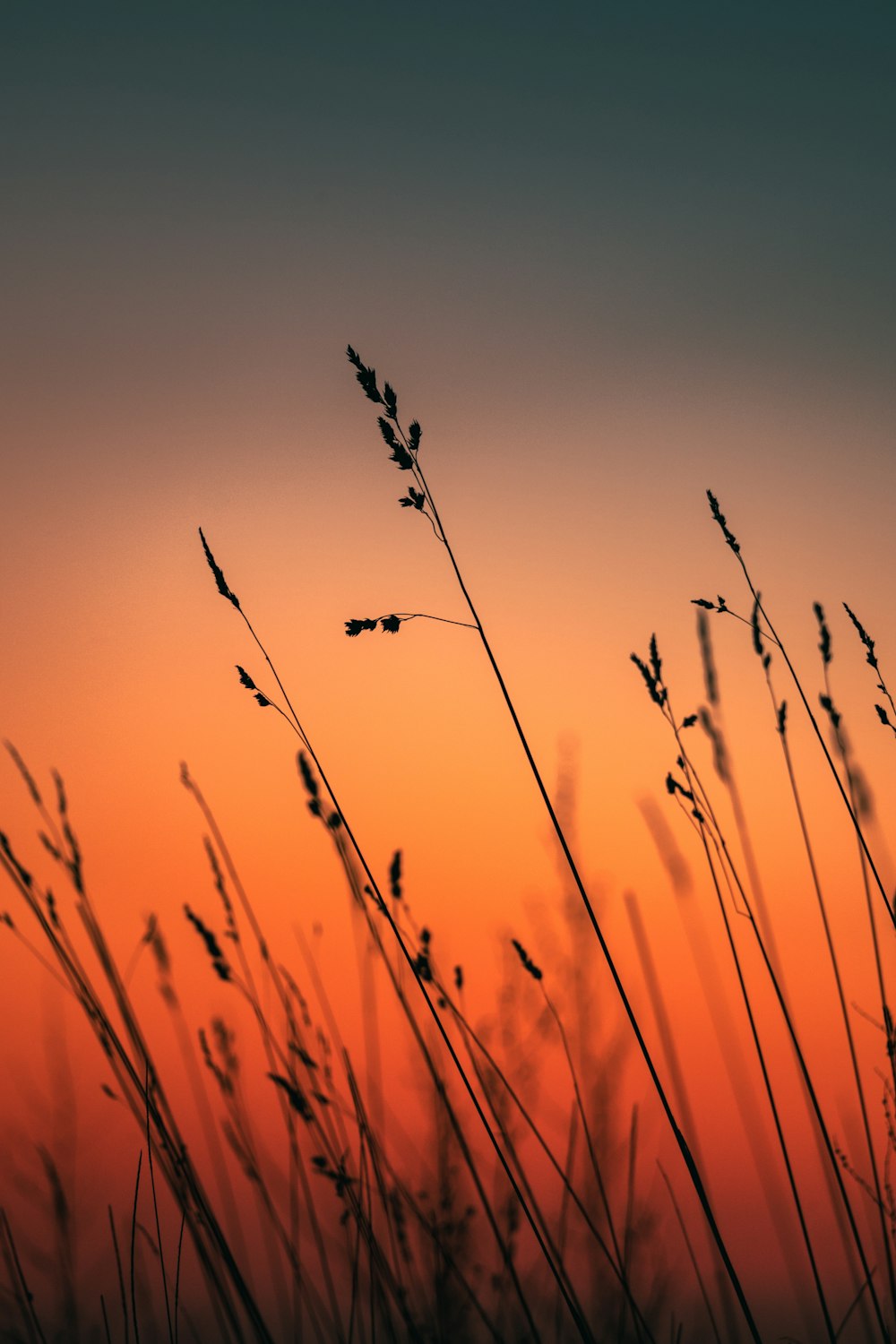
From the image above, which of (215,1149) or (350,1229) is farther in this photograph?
(215,1149)

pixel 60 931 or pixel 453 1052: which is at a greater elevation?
pixel 60 931

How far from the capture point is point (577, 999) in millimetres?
2889

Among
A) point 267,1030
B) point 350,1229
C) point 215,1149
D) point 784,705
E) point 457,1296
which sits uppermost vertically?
point 784,705

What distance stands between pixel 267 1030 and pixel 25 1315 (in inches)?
24.8

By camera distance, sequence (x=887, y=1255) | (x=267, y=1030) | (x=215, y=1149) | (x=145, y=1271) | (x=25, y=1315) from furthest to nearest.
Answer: (x=145, y=1271) → (x=215, y=1149) → (x=267, y=1030) → (x=25, y=1315) → (x=887, y=1255)

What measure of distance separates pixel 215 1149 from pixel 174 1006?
34 centimetres

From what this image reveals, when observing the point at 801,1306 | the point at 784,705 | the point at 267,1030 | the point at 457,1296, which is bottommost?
the point at 801,1306

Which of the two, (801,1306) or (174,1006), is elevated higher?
(174,1006)

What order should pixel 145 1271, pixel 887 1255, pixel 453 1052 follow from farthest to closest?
pixel 145 1271, pixel 887 1255, pixel 453 1052

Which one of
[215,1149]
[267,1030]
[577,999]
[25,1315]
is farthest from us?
[577,999]

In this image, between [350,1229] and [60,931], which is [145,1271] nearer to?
[350,1229]

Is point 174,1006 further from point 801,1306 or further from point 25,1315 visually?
point 801,1306

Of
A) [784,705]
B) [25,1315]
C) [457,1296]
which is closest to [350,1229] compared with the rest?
[457,1296]

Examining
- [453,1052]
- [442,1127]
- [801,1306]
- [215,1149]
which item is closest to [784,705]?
[453,1052]
